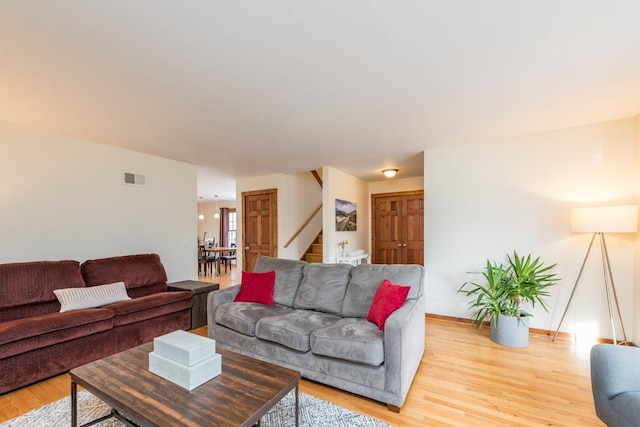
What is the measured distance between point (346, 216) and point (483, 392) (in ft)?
12.4

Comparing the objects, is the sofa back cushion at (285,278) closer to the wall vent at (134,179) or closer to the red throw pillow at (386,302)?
the red throw pillow at (386,302)

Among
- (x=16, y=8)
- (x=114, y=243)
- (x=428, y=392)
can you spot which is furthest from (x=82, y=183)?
(x=428, y=392)

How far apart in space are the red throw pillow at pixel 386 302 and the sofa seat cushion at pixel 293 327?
1.20 feet

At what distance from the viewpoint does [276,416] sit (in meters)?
1.94

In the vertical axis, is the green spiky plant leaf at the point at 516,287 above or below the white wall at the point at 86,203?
below

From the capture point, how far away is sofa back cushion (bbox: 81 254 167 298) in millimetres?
3238

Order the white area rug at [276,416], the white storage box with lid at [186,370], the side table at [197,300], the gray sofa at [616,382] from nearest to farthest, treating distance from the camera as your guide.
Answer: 1. the gray sofa at [616,382]
2. the white storage box with lid at [186,370]
3. the white area rug at [276,416]
4. the side table at [197,300]

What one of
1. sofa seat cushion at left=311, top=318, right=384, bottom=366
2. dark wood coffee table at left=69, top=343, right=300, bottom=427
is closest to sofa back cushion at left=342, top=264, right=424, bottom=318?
sofa seat cushion at left=311, top=318, right=384, bottom=366

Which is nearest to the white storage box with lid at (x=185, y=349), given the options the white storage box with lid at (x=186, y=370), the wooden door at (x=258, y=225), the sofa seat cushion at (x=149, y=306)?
the white storage box with lid at (x=186, y=370)

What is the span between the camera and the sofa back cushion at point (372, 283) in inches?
103

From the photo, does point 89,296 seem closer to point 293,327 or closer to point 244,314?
point 244,314

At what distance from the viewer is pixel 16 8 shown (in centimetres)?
146

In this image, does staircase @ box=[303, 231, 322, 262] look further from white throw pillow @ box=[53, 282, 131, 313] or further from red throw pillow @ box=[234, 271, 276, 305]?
white throw pillow @ box=[53, 282, 131, 313]

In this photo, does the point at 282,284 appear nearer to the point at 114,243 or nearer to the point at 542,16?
the point at 114,243
